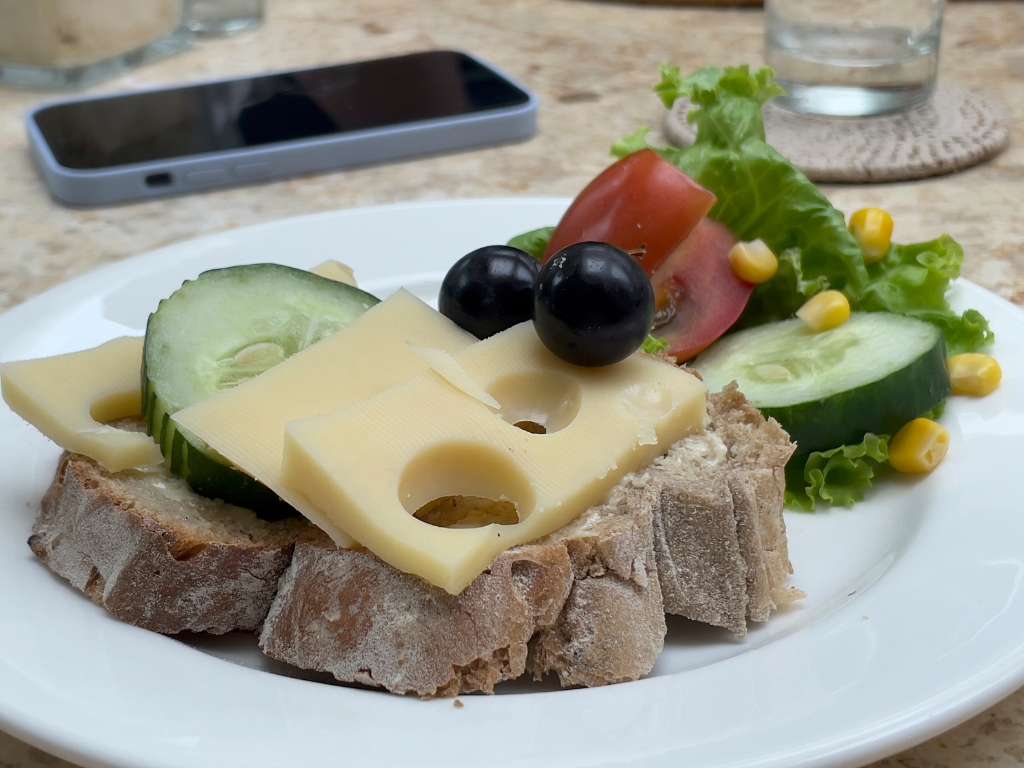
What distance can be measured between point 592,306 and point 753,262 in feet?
2.60

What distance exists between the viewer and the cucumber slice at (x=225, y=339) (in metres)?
1.87

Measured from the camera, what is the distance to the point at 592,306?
1.86 metres

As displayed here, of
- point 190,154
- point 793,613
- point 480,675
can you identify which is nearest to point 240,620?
point 480,675

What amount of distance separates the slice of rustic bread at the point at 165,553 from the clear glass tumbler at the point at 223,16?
376 cm

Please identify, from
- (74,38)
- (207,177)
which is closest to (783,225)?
(207,177)

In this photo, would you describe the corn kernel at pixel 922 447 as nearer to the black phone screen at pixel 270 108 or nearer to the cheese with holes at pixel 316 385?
the cheese with holes at pixel 316 385

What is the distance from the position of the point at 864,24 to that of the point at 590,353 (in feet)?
8.06

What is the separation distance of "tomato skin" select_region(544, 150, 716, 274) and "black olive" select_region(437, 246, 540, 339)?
1.44 feet

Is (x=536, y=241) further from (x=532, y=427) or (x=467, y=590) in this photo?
(x=467, y=590)

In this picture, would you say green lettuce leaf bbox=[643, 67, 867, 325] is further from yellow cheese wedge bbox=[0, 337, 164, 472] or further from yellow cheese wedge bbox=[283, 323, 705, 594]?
yellow cheese wedge bbox=[0, 337, 164, 472]

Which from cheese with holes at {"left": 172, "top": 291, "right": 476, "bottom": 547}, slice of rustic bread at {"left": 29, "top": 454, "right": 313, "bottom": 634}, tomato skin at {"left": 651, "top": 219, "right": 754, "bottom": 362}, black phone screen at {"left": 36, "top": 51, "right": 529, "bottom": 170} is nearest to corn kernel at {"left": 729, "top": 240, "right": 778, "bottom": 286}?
tomato skin at {"left": 651, "top": 219, "right": 754, "bottom": 362}

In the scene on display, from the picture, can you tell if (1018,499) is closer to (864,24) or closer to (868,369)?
(868,369)

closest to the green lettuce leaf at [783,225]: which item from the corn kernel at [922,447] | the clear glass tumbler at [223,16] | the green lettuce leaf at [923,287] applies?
the green lettuce leaf at [923,287]

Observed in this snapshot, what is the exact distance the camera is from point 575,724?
4.97ft
